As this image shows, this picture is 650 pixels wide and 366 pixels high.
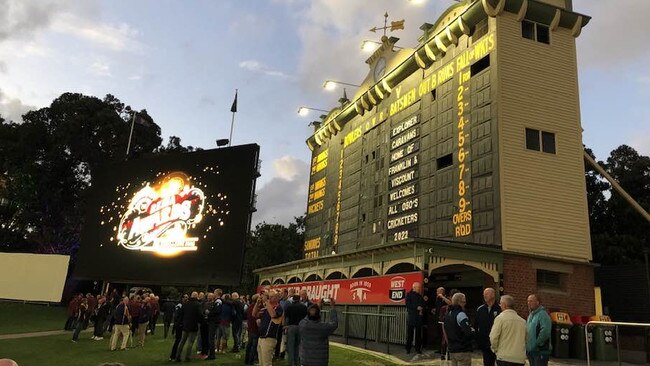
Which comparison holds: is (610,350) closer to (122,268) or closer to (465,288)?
(465,288)

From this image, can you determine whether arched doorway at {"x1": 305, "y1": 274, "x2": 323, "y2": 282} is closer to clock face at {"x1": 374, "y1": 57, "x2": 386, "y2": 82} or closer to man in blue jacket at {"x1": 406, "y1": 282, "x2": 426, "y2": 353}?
man in blue jacket at {"x1": 406, "y1": 282, "x2": 426, "y2": 353}

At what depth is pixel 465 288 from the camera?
1988cm

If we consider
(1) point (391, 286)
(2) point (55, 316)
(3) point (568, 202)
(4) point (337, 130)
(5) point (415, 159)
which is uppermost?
(4) point (337, 130)

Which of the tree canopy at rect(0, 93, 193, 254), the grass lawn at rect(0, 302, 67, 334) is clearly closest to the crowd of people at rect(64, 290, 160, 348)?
the grass lawn at rect(0, 302, 67, 334)

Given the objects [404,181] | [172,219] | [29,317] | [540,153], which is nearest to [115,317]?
[172,219]

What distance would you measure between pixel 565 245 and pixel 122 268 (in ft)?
71.5

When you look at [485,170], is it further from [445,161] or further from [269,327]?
[269,327]

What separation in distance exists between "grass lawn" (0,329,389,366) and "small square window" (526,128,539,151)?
9423 mm

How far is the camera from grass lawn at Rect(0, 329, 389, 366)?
13.0 m

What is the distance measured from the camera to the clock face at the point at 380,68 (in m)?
26.3

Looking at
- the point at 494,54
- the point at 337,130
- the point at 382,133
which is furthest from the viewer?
the point at 337,130

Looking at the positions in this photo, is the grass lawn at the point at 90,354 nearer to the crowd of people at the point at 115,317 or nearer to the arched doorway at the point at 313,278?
the crowd of people at the point at 115,317

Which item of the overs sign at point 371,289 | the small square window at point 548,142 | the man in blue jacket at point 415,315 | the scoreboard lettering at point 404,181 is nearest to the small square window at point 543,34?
the small square window at point 548,142

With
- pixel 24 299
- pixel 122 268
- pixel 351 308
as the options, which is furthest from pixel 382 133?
pixel 24 299
